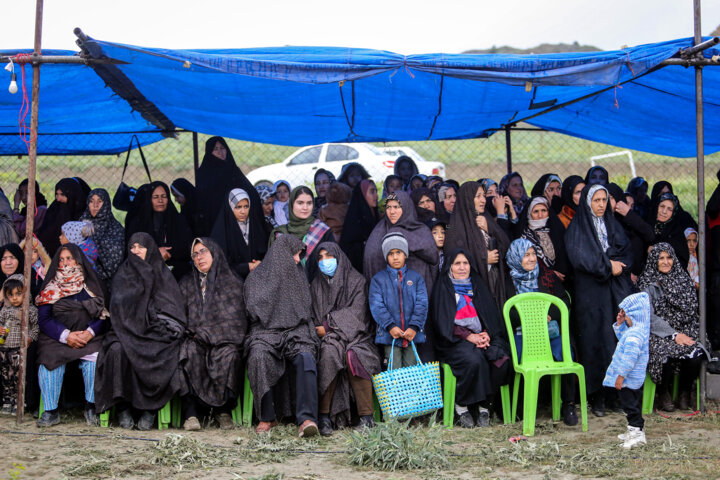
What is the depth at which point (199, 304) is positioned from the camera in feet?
18.2

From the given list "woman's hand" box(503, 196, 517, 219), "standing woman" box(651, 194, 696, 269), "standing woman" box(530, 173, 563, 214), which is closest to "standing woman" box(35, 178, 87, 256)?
"woman's hand" box(503, 196, 517, 219)

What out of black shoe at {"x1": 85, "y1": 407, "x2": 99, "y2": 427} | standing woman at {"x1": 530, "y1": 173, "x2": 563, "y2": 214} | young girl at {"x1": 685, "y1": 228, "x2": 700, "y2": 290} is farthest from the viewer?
standing woman at {"x1": 530, "y1": 173, "x2": 563, "y2": 214}

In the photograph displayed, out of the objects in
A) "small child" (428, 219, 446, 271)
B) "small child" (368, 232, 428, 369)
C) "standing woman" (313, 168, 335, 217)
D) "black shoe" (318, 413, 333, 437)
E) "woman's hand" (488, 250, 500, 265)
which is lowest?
"black shoe" (318, 413, 333, 437)

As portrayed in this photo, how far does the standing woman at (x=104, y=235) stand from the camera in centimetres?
613

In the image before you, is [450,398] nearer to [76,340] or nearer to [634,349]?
[634,349]

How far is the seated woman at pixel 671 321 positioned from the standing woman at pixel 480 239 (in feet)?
3.47

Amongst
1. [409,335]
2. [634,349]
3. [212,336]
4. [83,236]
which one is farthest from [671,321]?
[83,236]

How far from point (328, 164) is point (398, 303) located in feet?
30.6

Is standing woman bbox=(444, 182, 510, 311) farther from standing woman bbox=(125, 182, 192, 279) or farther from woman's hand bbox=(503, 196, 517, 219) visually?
standing woman bbox=(125, 182, 192, 279)

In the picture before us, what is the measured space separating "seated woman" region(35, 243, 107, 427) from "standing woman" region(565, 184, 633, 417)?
3.48 m

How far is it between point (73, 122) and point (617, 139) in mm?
5718

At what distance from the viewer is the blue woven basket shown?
201 inches

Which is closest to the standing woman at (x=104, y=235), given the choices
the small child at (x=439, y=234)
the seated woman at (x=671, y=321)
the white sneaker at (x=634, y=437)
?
the small child at (x=439, y=234)

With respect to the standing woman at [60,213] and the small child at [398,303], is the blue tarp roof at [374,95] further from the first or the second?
the small child at [398,303]
